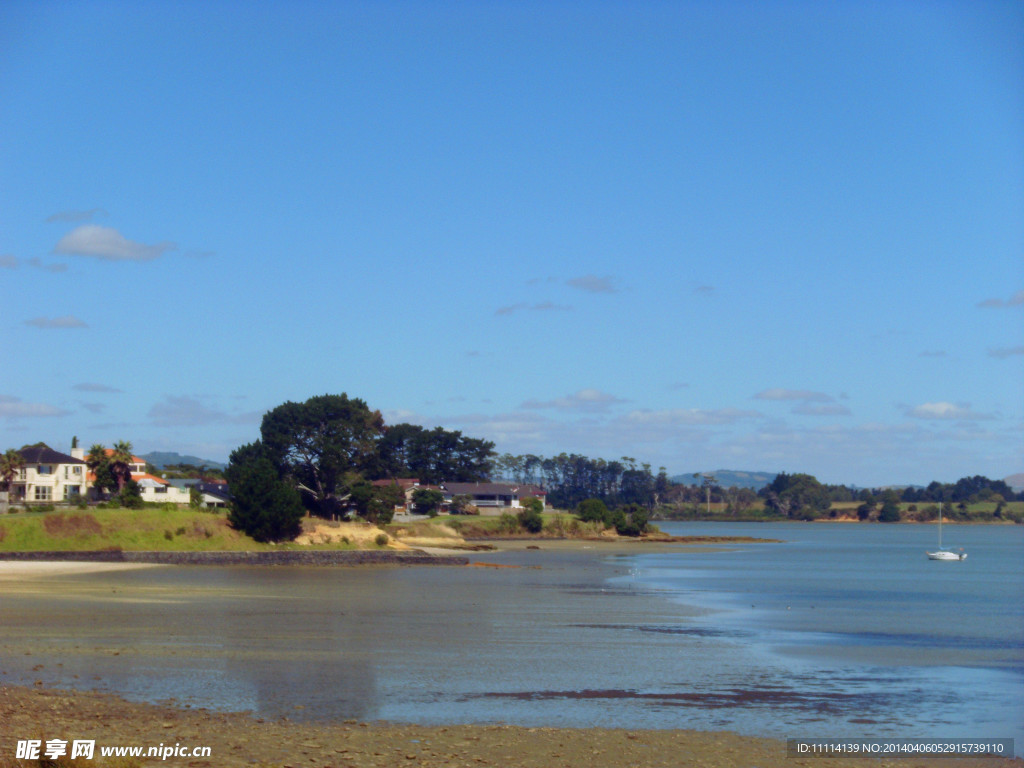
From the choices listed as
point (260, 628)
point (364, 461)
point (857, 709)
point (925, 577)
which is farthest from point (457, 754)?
point (364, 461)

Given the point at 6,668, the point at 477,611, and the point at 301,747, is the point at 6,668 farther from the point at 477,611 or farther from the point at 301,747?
the point at 477,611

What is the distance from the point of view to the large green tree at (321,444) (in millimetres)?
92938

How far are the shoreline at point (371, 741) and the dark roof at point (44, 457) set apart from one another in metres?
71.9

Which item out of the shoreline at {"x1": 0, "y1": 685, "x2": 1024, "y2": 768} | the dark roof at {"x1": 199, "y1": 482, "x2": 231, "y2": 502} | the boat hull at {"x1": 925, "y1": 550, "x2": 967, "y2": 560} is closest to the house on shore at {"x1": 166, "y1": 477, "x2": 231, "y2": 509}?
the dark roof at {"x1": 199, "y1": 482, "x2": 231, "y2": 502}

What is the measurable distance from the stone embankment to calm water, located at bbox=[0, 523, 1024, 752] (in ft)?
26.0

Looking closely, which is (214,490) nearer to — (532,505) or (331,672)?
(532,505)

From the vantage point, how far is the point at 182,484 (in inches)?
4107

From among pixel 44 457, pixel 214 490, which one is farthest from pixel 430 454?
pixel 44 457

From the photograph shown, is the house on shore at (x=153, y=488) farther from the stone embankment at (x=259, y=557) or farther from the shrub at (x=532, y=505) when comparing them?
the shrub at (x=532, y=505)

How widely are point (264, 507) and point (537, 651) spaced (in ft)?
144

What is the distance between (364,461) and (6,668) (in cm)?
7571

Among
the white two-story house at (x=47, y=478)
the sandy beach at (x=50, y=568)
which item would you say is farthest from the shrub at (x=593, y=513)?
the sandy beach at (x=50, y=568)

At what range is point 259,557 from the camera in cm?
6456

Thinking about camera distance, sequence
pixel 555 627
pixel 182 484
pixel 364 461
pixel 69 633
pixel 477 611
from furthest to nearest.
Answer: pixel 182 484 → pixel 364 461 → pixel 477 611 → pixel 555 627 → pixel 69 633
